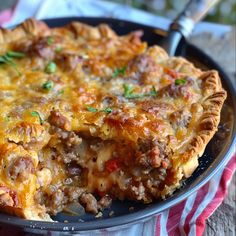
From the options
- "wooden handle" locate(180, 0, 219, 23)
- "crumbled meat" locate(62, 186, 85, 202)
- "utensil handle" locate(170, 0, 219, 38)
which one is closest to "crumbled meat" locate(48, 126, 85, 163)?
"crumbled meat" locate(62, 186, 85, 202)

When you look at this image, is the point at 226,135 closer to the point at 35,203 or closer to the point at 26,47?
the point at 35,203

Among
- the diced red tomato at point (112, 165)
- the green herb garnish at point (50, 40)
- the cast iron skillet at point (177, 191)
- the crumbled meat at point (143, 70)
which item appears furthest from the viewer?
the green herb garnish at point (50, 40)

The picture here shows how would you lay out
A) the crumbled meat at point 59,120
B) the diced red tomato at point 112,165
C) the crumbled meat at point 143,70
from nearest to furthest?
the crumbled meat at point 59,120 → the diced red tomato at point 112,165 → the crumbled meat at point 143,70

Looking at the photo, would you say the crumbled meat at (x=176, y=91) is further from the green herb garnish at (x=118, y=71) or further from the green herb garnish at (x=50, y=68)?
the green herb garnish at (x=50, y=68)

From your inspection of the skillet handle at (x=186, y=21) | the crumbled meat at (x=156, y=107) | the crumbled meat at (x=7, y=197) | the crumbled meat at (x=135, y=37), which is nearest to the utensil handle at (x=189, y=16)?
the skillet handle at (x=186, y=21)

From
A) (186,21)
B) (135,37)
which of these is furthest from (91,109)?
(186,21)

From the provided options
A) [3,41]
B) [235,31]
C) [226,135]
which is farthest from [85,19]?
[226,135]

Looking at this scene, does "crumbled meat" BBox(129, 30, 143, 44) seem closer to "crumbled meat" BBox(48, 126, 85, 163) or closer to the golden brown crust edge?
the golden brown crust edge

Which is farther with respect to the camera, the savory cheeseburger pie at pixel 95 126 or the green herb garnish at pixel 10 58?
the green herb garnish at pixel 10 58
